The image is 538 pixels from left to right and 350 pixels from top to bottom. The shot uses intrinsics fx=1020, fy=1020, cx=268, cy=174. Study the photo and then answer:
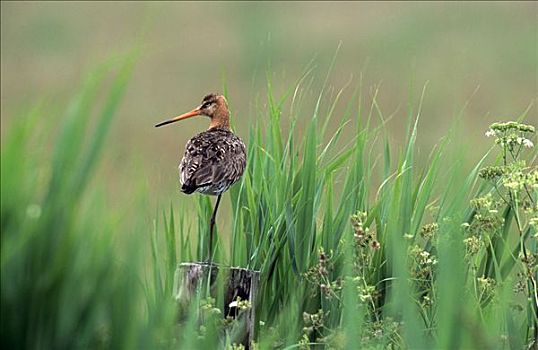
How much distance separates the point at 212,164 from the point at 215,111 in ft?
4.09

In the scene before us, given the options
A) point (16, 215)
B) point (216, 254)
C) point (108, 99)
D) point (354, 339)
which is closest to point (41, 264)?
point (16, 215)

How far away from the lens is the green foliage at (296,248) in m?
1.19

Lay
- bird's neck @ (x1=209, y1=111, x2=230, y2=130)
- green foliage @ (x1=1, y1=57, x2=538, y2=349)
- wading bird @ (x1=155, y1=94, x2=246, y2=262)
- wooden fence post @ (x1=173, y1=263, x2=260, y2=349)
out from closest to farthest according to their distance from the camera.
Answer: green foliage @ (x1=1, y1=57, x2=538, y2=349) → wooden fence post @ (x1=173, y1=263, x2=260, y2=349) → wading bird @ (x1=155, y1=94, x2=246, y2=262) → bird's neck @ (x1=209, y1=111, x2=230, y2=130)

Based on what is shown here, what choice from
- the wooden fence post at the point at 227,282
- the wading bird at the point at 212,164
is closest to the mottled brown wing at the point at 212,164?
the wading bird at the point at 212,164

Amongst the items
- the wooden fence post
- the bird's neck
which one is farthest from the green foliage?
the bird's neck

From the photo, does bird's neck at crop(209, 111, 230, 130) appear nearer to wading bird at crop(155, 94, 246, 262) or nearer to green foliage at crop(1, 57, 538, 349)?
wading bird at crop(155, 94, 246, 262)

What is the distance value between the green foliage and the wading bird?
11cm

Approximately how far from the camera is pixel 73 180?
3.92 feet

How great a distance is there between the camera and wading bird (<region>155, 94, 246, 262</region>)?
15.4 ft

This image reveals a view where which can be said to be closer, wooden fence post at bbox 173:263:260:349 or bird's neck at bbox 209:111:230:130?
wooden fence post at bbox 173:263:260:349

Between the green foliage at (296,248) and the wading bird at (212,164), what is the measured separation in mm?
107

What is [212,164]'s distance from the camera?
4.82 meters

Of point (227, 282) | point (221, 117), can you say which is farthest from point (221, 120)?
point (227, 282)

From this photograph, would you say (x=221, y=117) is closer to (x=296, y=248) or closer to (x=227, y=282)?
(x=296, y=248)
